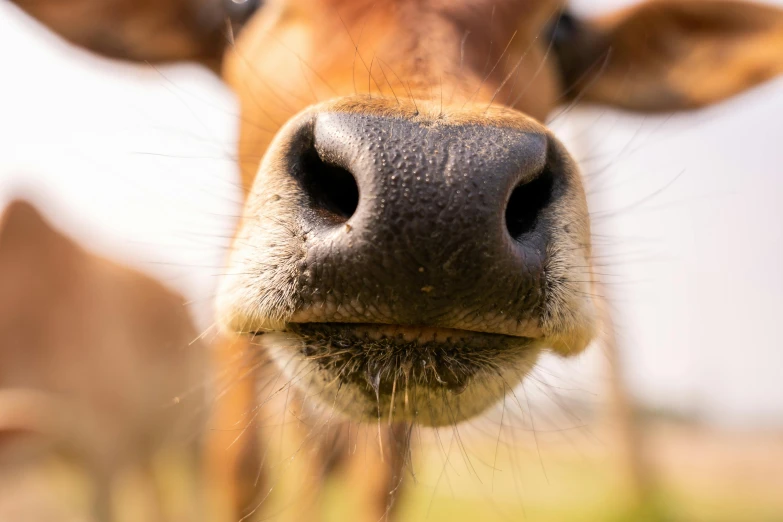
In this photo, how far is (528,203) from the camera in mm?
1416

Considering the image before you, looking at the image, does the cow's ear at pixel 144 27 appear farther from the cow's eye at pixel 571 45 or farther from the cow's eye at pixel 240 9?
the cow's eye at pixel 571 45

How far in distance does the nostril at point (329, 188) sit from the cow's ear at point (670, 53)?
181cm

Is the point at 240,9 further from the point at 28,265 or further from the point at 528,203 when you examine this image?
the point at 28,265

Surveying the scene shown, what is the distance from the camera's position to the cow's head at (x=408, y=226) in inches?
48.1

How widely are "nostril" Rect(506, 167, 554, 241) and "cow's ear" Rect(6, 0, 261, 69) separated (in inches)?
81.5

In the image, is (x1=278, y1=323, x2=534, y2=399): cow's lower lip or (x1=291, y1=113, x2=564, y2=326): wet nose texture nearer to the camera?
(x1=291, y1=113, x2=564, y2=326): wet nose texture

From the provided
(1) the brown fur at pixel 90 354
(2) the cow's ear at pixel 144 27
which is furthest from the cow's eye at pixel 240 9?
(1) the brown fur at pixel 90 354

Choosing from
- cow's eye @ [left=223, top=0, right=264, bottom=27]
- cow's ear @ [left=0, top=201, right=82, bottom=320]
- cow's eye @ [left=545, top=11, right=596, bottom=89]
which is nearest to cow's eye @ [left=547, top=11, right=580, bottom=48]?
cow's eye @ [left=545, top=11, right=596, bottom=89]

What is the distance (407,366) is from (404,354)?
0.03m

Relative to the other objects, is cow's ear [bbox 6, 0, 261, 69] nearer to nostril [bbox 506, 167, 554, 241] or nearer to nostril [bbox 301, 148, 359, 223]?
nostril [bbox 301, 148, 359, 223]

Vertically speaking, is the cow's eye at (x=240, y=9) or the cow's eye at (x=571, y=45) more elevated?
the cow's eye at (x=571, y=45)

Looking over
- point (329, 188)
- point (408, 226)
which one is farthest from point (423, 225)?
point (329, 188)

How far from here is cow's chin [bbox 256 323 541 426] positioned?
4.44ft

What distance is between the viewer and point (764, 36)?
119 inches
